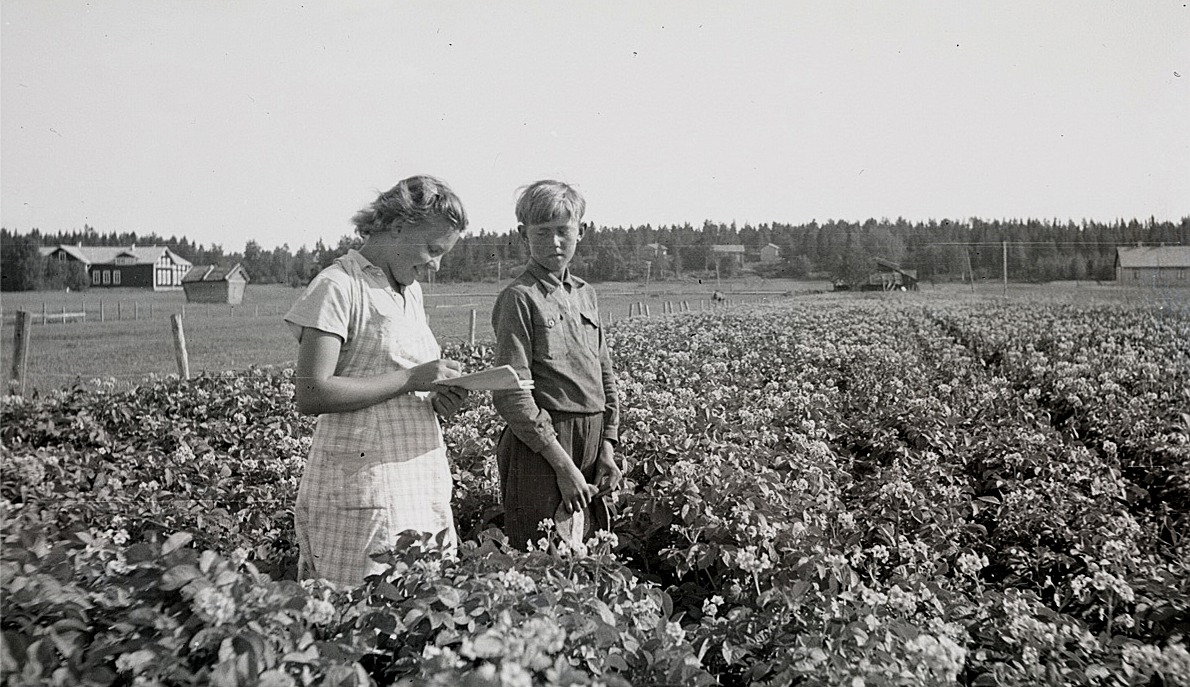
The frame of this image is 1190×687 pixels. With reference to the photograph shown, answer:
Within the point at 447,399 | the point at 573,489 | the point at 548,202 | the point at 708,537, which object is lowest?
the point at 708,537

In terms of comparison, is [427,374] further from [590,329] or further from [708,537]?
[708,537]

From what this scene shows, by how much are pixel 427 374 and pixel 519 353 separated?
0.39m

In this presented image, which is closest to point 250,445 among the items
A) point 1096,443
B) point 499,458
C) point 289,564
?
point 289,564

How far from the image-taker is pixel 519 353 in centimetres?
218

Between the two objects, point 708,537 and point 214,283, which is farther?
point 708,537

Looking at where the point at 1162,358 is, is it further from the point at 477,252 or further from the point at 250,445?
the point at 250,445

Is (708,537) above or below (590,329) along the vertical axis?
below

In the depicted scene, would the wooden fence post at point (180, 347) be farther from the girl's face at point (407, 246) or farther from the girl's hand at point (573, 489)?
the girl's hand at point (573, 489)

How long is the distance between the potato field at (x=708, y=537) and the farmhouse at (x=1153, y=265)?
24.9 inches

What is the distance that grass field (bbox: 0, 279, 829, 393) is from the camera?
2.12 meters

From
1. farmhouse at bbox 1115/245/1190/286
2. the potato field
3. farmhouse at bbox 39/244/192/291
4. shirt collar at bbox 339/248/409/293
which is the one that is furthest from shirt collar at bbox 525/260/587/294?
farmhouse at bbox 1115/245/1190/286

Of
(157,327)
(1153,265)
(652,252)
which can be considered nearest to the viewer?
(157,327)

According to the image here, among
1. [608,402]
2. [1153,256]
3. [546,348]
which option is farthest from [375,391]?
[1153,256]

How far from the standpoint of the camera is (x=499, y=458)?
239cm
